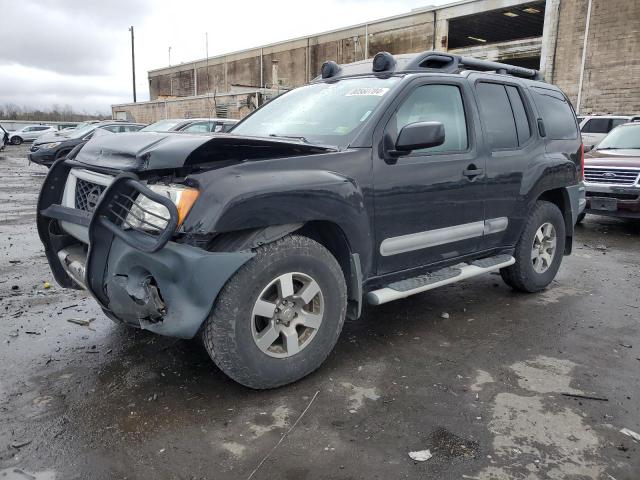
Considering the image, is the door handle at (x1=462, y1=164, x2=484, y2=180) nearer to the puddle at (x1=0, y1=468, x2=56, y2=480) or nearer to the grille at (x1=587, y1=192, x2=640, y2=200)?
the puddle at (x1=0, y1=468, x2=56, y2=480)

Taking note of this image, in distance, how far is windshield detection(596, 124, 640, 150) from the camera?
895 centimetres

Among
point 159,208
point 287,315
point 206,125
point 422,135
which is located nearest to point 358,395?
point 287,315

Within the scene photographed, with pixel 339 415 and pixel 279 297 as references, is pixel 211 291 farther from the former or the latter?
pixel 339 415

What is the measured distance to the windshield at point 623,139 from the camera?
8945 millimetres

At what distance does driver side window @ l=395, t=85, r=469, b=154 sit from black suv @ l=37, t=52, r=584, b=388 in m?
0.02

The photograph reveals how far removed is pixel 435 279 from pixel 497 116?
1.57 metres

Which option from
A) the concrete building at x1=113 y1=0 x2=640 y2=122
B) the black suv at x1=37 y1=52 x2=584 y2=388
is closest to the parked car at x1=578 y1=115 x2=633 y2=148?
the concrete building at x1=113 y1=0 x2=640 y2=122

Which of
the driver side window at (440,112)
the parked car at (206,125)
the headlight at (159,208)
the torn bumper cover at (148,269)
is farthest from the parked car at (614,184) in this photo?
the parked car at (206,125)

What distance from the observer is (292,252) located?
9.37 feet

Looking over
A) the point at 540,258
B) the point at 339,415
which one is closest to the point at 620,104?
the point at 540,258

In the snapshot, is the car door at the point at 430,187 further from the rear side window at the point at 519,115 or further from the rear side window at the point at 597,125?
the rear side window at the point at 597,125

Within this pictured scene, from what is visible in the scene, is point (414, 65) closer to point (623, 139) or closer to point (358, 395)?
point (358, 395)

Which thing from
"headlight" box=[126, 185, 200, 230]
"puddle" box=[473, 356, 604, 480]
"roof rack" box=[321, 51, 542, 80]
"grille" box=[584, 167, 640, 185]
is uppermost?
"roof rack" box=[321, 51, 542, 80]

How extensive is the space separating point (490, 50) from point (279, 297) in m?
24.8
